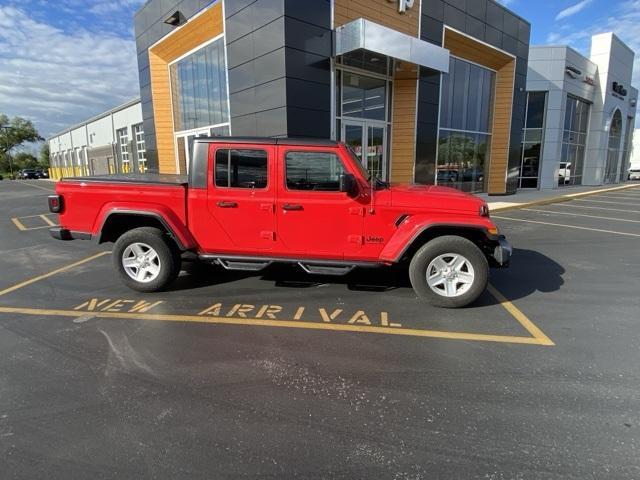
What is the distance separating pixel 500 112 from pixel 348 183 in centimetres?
1639

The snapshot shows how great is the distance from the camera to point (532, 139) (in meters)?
24.6

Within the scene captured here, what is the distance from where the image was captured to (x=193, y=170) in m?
4.79

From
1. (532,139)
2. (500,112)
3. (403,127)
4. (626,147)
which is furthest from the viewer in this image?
(626,147)

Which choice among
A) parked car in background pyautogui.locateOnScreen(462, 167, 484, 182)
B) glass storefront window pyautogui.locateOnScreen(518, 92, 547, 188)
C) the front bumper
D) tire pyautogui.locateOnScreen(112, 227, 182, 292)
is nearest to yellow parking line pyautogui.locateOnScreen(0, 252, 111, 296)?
tire pyautogui.locateOnScreen(112, 227, 182, 292)

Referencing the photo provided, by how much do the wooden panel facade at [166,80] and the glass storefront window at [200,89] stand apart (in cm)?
30

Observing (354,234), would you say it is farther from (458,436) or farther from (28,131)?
(28,131)

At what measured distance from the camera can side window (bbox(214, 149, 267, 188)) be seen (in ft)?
15.5

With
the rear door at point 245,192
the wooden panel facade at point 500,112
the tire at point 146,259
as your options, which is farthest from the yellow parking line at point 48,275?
the wooden panel facade at point 500,112

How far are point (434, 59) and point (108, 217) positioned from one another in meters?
10.0

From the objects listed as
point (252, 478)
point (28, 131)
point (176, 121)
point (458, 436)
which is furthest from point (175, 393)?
point (28, 131)

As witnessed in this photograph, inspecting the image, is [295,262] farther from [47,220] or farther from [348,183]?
[47,220]

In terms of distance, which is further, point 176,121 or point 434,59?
point 176,121

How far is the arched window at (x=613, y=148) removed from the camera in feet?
102

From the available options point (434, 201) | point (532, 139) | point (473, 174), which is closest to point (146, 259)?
point (434, 201)
